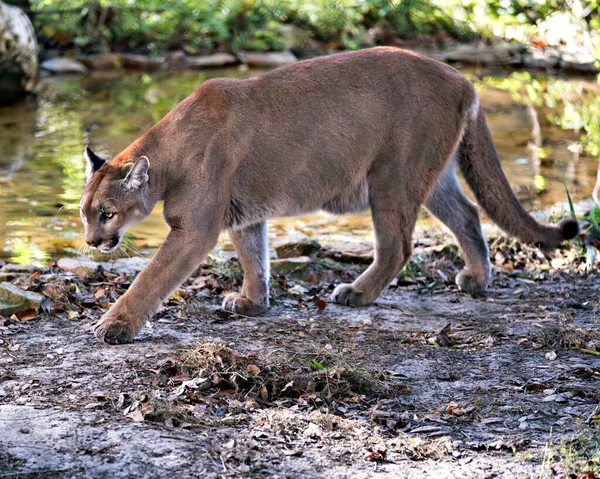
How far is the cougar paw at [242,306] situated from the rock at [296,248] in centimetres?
113

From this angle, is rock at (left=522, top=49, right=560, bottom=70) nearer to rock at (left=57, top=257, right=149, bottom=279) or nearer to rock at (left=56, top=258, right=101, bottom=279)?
rock at (left=57, top=257, right=149, bottom=279)

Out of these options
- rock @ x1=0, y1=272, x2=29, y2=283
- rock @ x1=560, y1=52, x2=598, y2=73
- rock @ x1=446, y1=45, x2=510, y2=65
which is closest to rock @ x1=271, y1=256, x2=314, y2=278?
rock @ x1=0, y1=272, x2=29, y2=283

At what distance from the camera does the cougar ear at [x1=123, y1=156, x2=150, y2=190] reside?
5.01 metres

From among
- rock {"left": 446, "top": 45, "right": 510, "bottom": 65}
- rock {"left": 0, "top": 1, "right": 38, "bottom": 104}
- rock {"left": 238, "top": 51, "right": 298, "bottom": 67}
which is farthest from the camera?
rock {"left": 446, "top": 45, "right": 510, "bottom": 65}

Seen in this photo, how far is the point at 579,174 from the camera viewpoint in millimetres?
9477

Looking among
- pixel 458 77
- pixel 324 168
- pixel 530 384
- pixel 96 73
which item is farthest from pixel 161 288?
pixel 96 73

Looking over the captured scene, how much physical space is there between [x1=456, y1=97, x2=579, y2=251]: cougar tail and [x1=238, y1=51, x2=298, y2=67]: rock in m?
9.91

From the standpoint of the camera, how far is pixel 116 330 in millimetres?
4902

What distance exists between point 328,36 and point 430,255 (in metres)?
10.6

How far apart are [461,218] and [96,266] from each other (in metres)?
2.59

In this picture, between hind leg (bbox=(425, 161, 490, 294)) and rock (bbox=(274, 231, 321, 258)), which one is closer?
hind leg (bbox=(425, 161, 490, 294))

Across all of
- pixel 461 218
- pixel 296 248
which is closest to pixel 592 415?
pixel 461 218

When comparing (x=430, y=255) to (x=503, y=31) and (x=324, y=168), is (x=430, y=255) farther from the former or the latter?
(x=503, y=31)

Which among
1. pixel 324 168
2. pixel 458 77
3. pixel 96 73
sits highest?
pixel 458 77
